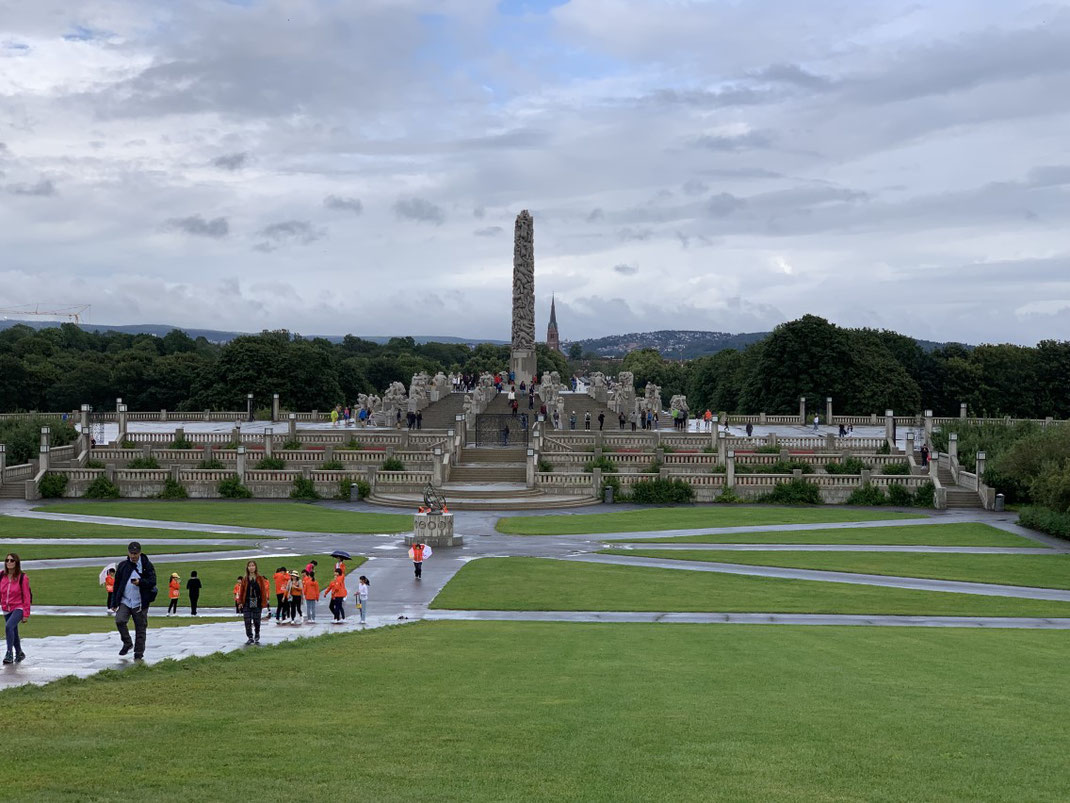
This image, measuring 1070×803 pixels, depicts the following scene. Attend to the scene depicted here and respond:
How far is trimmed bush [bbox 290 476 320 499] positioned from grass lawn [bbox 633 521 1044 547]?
20989 millimetres

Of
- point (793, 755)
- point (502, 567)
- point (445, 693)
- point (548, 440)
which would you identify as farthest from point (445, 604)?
point (548, 440)

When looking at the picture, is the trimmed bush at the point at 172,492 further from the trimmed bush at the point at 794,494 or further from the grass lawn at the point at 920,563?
the trimmed bush at the point at 794,494

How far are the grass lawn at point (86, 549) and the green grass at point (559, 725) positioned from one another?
697 inches

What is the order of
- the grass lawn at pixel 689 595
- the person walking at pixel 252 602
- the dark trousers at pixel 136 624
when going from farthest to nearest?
1. the grass lawn at pixel 689 595
2. the person walking at pixel 252 602
3. the dark trousers at pixel 136 624

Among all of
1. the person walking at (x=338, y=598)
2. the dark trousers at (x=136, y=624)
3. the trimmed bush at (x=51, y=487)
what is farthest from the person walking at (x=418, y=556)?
the trimmed bush at (x=51, y=487)

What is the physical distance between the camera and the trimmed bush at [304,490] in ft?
185

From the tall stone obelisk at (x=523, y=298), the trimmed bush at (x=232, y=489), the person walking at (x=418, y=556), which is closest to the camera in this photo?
the person walking at (x=418, y=556)

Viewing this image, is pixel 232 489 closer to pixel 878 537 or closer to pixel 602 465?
pixel 602 465

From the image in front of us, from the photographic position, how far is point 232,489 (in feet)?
185

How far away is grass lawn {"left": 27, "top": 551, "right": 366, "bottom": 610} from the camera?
91.9 ft

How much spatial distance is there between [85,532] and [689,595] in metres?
23.7

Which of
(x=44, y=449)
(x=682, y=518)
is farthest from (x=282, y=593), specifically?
(x=44, y=449)

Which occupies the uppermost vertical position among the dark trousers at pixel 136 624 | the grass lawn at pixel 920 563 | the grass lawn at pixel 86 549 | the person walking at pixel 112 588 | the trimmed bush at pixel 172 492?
the person walking at pixel 112 588

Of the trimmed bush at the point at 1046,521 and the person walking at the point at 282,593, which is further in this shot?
the trimmed bush at the point at 1046,521
